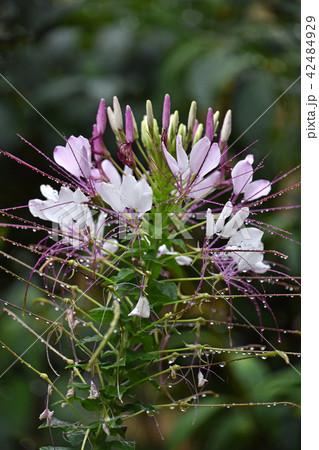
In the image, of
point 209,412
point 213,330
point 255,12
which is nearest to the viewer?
point 209,412

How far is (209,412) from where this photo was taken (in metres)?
1.48

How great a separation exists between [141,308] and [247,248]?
197 mm

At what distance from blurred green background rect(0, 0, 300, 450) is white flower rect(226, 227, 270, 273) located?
0.69 meters

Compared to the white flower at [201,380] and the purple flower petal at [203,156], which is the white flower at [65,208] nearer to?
the purple flower petal at [203,156]

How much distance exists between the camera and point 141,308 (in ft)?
2.37

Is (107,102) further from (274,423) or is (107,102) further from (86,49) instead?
(274,423)

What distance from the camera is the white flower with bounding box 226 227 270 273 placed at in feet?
2.60

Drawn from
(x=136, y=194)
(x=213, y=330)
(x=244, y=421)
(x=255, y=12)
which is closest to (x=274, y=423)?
(x=244, y=421)

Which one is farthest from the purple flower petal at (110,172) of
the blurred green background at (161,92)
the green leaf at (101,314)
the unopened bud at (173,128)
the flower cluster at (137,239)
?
the blurred green background at (161,92)

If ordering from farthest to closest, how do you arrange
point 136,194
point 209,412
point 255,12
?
point 255,12
point 209,412
point 136,194

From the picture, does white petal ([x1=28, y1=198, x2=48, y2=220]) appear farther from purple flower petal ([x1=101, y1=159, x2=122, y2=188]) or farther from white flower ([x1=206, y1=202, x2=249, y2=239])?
white flower ([x1=206, y1=202, x2=249, y2=239])

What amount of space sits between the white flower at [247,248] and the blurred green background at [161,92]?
2.28 feet

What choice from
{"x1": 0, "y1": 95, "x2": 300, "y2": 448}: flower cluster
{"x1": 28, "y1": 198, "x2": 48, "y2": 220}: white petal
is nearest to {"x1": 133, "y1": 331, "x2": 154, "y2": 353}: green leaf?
{"x1": 0, "y1": 95, "x2": 300, "y2": 448}: flower cluster

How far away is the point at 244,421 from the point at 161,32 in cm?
130
